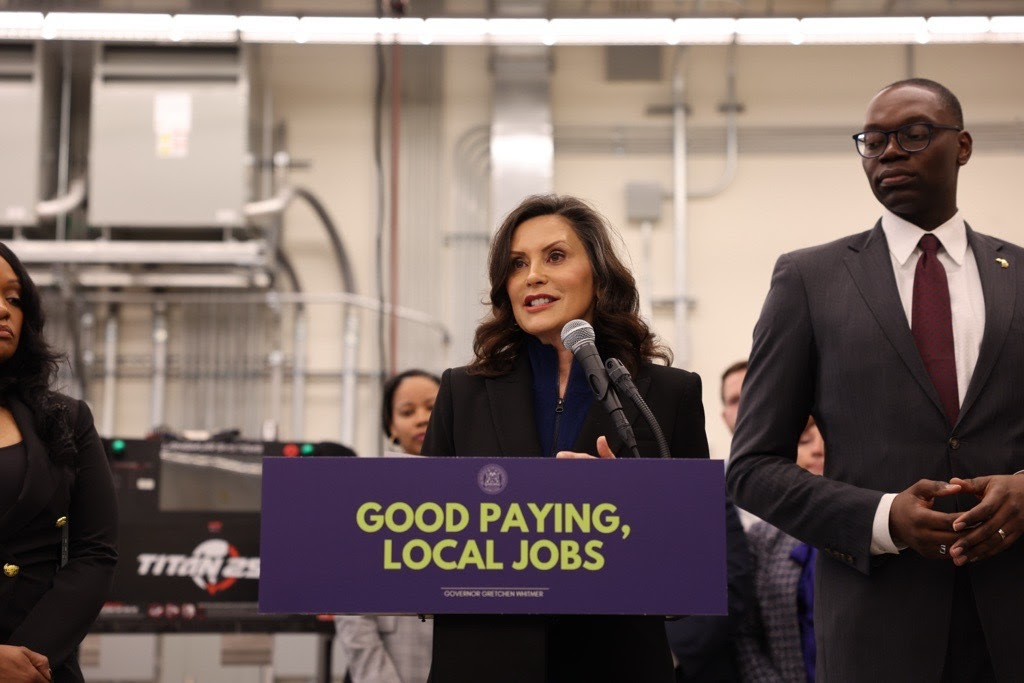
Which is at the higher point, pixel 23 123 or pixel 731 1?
pixel 731 1

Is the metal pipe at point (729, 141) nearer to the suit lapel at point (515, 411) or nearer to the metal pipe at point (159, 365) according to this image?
the metal pipe at point (159, 365)

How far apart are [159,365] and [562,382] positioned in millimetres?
4694

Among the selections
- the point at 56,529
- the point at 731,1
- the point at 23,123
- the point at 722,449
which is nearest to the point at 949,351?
the point at 56,529

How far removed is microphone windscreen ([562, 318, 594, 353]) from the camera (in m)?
1.80

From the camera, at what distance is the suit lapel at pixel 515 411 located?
1869 mm

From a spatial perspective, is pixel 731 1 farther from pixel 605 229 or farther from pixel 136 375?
pixel 605 229

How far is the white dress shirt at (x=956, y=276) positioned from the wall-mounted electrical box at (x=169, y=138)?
4.46m

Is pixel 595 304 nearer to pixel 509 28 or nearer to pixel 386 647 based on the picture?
pixel 386 647

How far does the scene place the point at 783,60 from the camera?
659cm

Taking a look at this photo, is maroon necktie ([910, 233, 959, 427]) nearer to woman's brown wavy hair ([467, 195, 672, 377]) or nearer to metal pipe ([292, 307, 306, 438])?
woman's brown wavy hair ([467, 195, 672, 377])

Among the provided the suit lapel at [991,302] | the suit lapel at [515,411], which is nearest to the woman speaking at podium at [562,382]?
the suit lapel at [515,411]

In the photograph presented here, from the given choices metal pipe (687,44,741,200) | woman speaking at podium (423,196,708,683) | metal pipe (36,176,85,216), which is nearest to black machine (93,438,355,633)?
woman speaking at podium (423,196,708,683)

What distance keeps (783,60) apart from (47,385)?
5.15 metres

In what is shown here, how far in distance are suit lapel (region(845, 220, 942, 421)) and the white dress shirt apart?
0.06 feet
